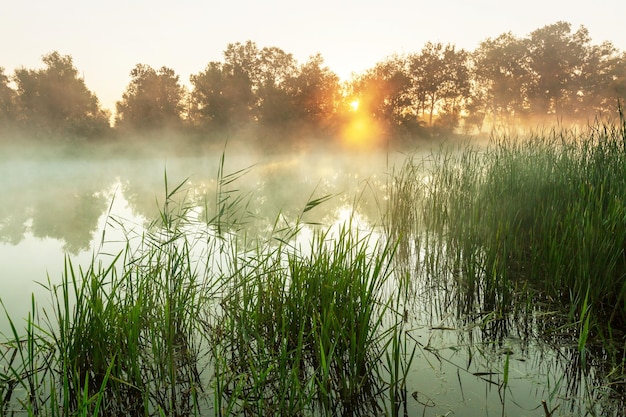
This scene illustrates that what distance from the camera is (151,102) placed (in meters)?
35.6

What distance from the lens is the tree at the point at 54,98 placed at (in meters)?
Result: 31.8

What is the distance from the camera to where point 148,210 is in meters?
9.00

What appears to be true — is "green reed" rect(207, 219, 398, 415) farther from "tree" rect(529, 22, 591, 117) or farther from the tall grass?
"tree" rect(529, 22, 591, 117)

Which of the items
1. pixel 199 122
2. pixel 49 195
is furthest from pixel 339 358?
pixel 199 122

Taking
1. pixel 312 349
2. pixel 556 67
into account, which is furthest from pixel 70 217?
pixel 556 67

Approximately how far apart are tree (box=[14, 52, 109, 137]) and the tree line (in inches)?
3.1

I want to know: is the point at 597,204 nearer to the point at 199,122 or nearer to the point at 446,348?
the point at 446,348

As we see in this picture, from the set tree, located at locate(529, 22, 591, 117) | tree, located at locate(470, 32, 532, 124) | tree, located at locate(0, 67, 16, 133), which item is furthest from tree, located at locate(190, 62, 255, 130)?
tree, located at locate(529, 22, 591, 117)

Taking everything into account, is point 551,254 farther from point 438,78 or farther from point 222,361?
point 438,78

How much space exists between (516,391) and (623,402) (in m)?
0.45

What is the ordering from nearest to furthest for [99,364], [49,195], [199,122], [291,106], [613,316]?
[99,364] < [613,316] < [49,195] < [291,106] < [199,122]

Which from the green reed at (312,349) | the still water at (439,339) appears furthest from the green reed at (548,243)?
the green reed at (312,349)

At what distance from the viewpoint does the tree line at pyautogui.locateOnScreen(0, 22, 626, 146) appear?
107 ft

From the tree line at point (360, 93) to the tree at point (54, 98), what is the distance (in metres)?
0.08
